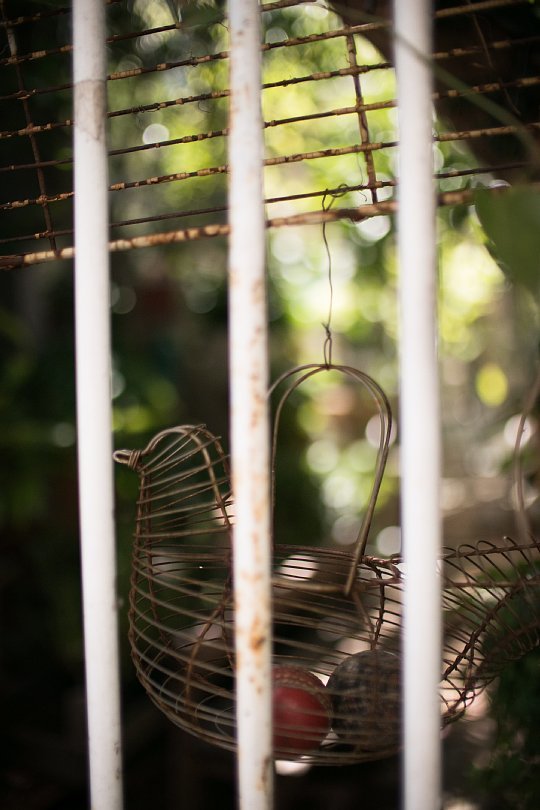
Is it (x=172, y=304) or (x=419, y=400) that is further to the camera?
(x=172, y=304)

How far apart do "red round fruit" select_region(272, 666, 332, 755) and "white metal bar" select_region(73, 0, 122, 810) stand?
19 centimetres

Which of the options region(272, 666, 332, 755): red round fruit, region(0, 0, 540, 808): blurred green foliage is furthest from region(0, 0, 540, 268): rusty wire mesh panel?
region(272, 666, 332, 755): red round fruit

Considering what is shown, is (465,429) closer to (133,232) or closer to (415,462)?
(133,232)

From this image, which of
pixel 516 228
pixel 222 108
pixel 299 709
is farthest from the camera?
pixel 222 108

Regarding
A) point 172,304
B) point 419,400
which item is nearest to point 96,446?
point 419,400

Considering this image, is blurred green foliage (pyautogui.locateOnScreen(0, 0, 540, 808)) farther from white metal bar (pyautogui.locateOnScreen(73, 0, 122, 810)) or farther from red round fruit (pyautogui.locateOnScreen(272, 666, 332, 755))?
red round fruit (pyautogui.locateOnScreen(272, 666, 332, 755))

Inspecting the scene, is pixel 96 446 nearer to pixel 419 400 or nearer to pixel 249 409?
pixel 249 409

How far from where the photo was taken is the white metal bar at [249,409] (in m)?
0.66

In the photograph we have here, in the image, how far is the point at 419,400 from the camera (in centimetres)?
64

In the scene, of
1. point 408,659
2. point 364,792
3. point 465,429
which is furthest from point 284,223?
point 465,429

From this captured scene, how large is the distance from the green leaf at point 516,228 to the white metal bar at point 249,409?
0.73 ft

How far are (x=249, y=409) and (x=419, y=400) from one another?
0.55 ft

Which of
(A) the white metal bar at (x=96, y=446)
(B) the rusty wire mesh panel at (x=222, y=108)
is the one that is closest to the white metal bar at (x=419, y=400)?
(B) the rusty wire mesh panel at (x=222, y=108)

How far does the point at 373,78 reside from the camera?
2252 mm
